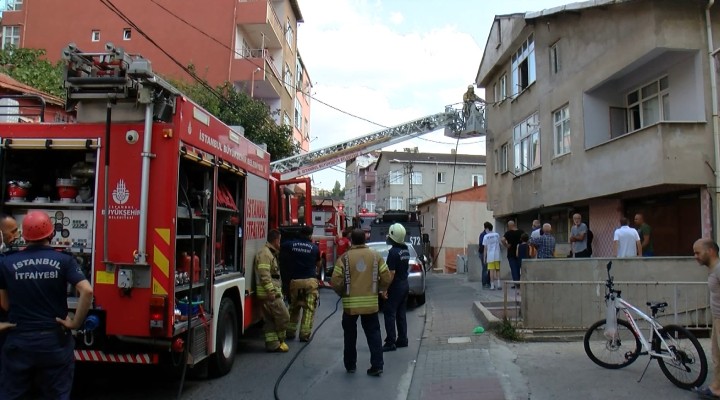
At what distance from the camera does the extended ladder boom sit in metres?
20.1

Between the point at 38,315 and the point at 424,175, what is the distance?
52284mm

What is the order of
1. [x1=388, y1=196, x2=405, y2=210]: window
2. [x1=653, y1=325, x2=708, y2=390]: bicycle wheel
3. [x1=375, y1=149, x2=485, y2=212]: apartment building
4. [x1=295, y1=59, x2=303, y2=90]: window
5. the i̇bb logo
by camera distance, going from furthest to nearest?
[x1=388, y1=196, x2=405, y2=210]: window, [x1=375, y1=149, x2=485, y2=212]: apartment building, [x1=295, y1=59, x2=303, y2=90]: window, [x1=653, y1=325, x2=708, y2=390]: bicycle wheel, the i̇bb logo

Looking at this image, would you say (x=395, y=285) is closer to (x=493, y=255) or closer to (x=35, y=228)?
(x=35, y=228)

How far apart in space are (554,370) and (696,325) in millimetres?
2819

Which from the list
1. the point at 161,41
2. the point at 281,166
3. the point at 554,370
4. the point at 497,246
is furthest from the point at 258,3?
the point at 554,370

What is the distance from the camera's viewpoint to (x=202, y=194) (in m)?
A: 5.95

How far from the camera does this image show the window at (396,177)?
5809cm

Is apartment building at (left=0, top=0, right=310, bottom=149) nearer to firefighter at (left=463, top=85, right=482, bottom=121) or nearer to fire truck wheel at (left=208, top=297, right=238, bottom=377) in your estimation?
firefighter at (left=463, top=85, right=482, bottom=121)

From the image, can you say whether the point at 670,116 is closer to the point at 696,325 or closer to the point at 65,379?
the point at 696,325

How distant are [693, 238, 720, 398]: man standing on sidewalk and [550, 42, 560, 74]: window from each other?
1065 cm

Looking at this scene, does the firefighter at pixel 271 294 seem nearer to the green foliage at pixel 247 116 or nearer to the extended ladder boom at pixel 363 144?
the extended ladder boom at pixel 363 144

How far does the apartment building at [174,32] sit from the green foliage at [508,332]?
19278mm

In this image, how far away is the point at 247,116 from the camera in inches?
808

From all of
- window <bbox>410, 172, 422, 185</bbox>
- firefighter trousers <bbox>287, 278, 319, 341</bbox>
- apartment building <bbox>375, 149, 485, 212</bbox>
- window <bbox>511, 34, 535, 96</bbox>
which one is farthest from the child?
window <bbox>410, 172, 422, 185</bbox>
